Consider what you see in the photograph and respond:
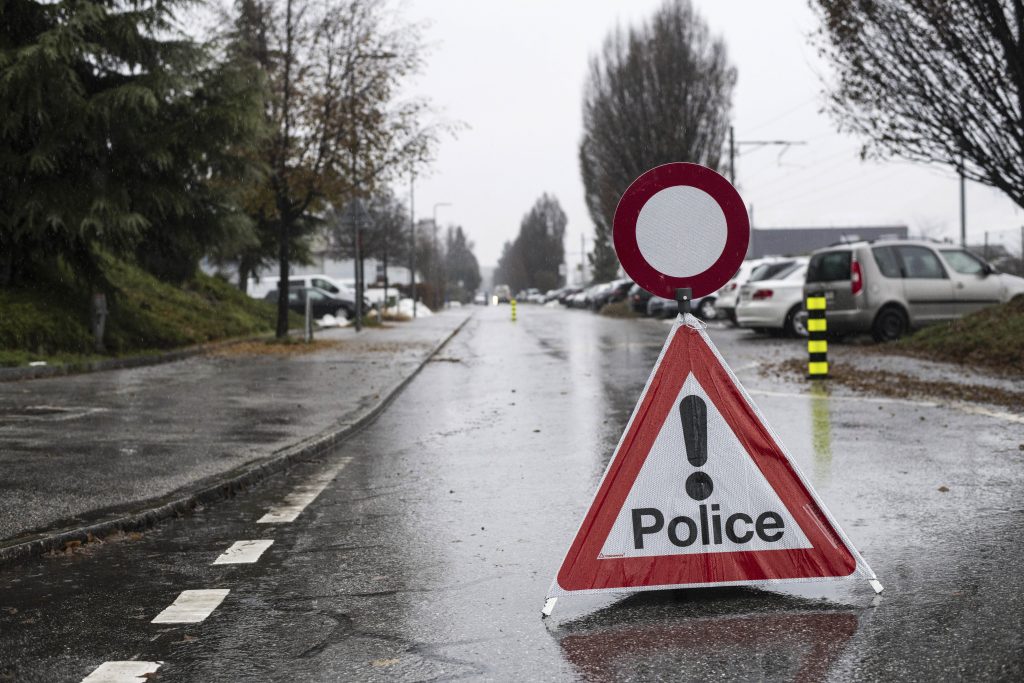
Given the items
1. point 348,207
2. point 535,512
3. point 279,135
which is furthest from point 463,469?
point 348,207

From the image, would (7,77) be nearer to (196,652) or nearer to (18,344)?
(18,344)

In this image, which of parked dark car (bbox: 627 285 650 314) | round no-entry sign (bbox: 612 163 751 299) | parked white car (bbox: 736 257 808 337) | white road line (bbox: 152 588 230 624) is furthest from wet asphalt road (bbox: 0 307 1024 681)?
parked dark car (bbox: 627 285 650 314)

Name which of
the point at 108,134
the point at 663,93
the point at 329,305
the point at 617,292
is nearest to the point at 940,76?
the point at 108,134

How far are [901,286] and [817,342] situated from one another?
685 centimetres

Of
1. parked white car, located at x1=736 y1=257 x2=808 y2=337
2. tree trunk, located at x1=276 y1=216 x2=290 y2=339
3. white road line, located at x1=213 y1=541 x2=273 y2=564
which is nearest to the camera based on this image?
white road line, located at x1=213 y1=541 x2=273 y2=564

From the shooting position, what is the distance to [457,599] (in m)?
4.55

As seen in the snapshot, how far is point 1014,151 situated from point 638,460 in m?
15.3

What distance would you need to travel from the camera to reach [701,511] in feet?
14.4

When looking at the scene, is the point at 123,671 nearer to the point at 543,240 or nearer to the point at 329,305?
the point at 329,305

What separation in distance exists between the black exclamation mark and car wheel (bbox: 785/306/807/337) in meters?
19.6

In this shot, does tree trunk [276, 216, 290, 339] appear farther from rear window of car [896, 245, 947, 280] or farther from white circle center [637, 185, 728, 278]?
white circle center [637, 185, 728, 278]

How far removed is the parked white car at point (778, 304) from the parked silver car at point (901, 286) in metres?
2.64

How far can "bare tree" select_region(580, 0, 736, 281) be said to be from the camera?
168 ft

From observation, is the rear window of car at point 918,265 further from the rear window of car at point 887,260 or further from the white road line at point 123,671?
the white road line at point 123,671
